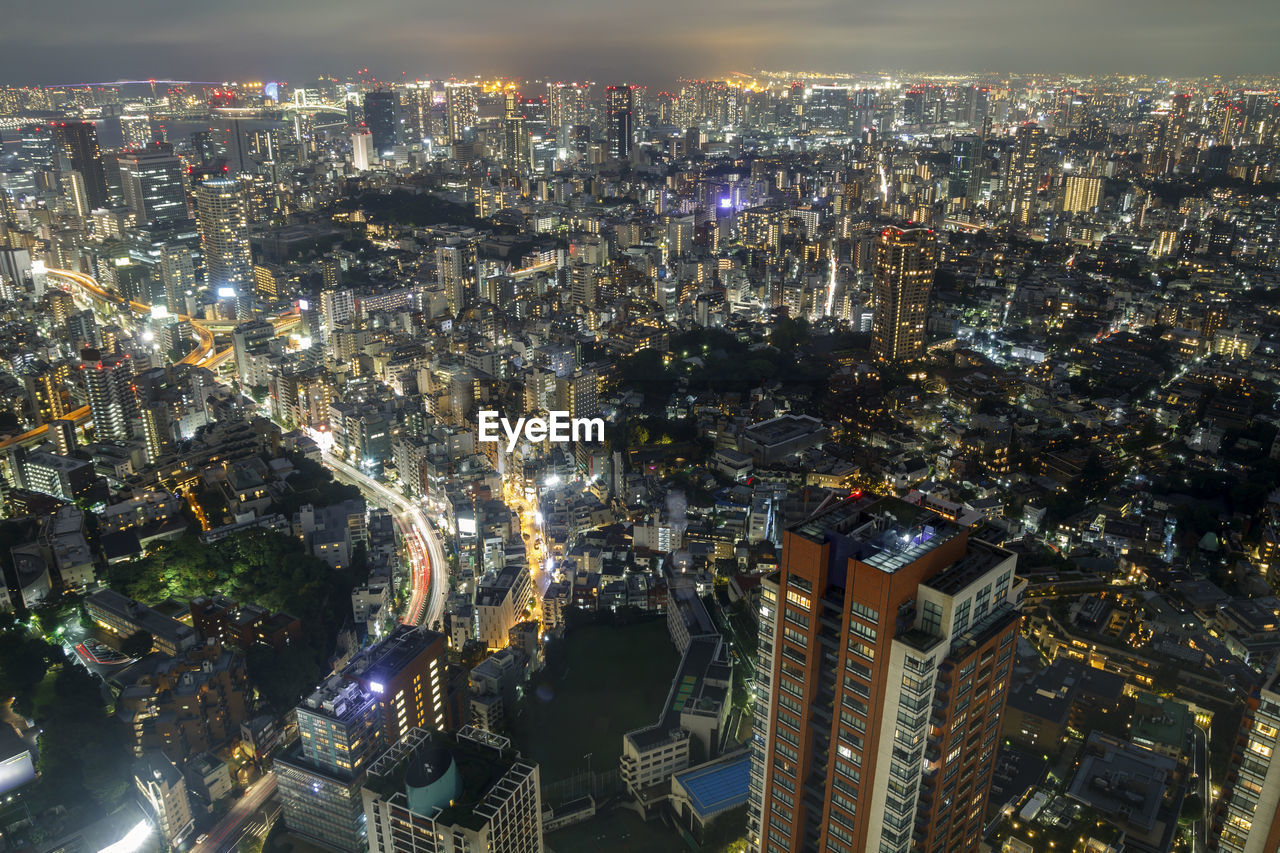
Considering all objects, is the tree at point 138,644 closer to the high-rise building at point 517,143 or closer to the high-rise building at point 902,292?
the high-rise building at point 902,292

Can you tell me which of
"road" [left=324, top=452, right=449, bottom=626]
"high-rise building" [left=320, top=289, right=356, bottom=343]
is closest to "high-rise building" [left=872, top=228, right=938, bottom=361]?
"road" [left=324, top=452, right=449, bottom=626]

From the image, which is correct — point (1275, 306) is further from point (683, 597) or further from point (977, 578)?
point (977, 578)

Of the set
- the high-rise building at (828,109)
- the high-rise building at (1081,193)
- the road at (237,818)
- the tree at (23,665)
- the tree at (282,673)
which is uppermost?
the high-rise building at (828,109)

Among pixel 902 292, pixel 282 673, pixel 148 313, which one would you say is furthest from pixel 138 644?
pixel 148 313

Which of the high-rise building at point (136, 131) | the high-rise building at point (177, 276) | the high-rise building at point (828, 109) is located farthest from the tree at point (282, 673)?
the high-rise building at point (828, 109)

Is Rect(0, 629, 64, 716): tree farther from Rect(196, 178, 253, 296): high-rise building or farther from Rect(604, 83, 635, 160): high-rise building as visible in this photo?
Rect(604, 83, 635, 160): high-rise building

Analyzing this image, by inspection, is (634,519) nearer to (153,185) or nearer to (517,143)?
(153,185)
